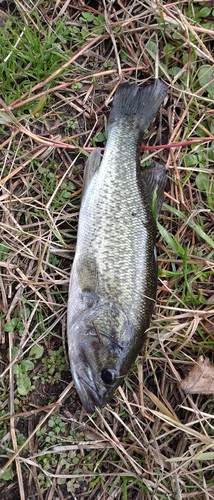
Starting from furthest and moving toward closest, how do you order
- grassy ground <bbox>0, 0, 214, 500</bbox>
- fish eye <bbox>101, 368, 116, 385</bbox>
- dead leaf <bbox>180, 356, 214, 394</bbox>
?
1. dead leaf <bbox>180, 356, 214, 394</bbox>
2. grassy ground <bbox>0, 0, 214, 500</bbox>
3. fish eye <bbox>101, 368, 116, 385</bbox>

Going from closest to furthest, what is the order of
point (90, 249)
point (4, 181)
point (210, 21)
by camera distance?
point (90, 249)
point (4, 181)
point (210, 21)

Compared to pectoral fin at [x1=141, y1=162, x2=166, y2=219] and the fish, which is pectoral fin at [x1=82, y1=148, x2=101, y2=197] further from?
pectoral fin at [x1=141, y1=162, x2=166, y2=219]

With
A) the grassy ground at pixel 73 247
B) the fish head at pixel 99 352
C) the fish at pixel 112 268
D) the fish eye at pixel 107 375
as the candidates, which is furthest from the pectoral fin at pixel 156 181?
the fish eye at pixel 107 375

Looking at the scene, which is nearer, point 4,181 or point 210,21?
point 4,181

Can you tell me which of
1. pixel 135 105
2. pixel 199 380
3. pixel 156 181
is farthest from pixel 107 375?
pixel 135 105

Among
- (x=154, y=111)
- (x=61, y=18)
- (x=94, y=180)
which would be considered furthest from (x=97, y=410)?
(x=61, y=18)

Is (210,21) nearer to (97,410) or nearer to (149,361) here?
(149,361)

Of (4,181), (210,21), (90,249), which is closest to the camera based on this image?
(90,249)

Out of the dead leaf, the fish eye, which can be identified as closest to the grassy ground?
the dead leaf
